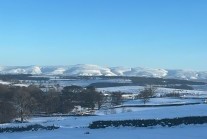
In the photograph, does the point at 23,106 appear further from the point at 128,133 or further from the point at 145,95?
the point at 145,95

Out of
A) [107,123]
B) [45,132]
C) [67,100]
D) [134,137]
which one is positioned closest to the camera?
[134,137]

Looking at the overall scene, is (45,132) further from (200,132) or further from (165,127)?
(200,132)

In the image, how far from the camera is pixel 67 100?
72.1m

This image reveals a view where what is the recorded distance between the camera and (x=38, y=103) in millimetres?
69062

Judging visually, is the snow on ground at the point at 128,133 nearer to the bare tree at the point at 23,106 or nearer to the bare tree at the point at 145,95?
the bare tree at the point at 23,106

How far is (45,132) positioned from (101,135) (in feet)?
18.5

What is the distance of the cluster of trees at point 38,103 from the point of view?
54.4 m

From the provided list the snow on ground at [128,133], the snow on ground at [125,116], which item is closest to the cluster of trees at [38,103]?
the snow on ground at [125,116]

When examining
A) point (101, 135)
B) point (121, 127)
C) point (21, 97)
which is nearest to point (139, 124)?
point (121, 127)

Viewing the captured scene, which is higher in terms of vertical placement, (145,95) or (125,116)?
(145,95)

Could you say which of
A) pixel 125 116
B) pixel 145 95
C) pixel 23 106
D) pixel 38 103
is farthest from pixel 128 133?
pixel 145 95

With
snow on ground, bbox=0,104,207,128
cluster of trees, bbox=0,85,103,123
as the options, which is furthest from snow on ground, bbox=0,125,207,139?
cluster of trees, bbox=0,85,103,123

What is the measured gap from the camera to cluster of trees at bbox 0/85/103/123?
5441 centimetres

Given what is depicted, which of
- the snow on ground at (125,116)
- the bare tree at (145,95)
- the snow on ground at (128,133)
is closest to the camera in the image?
the snow on ground at (128,133)
